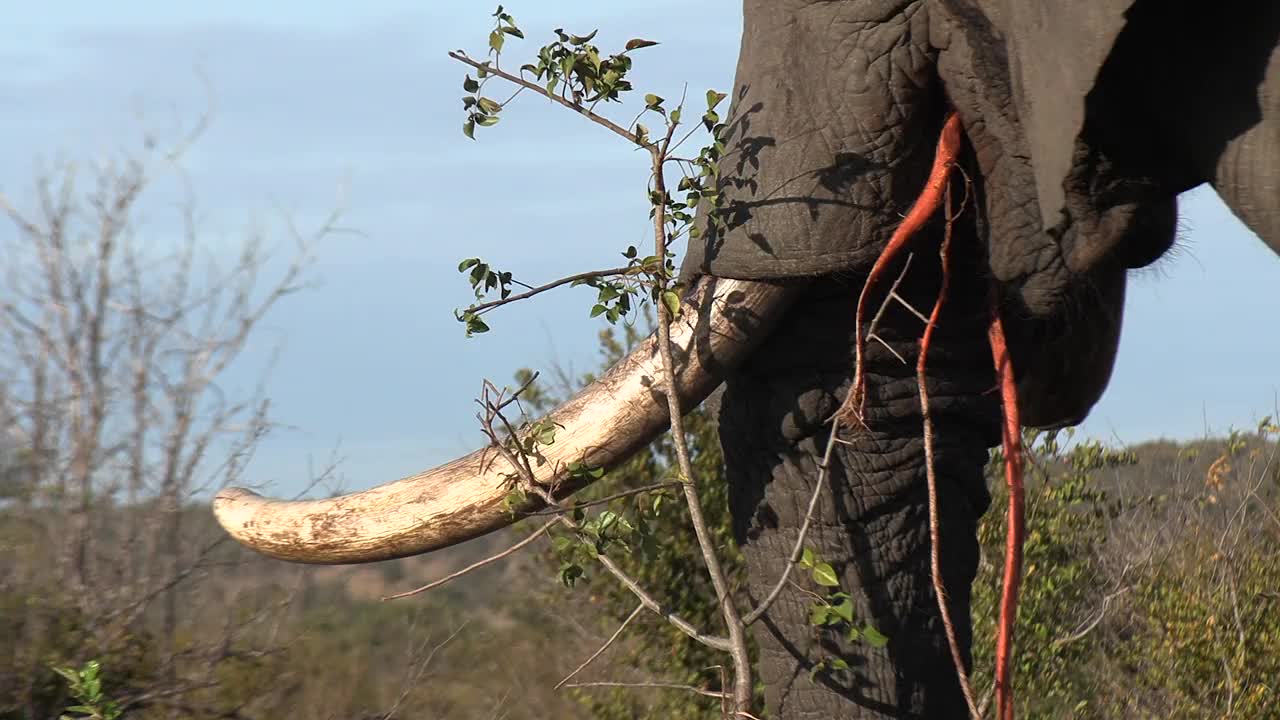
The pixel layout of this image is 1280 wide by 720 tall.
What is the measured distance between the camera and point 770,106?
9.62 feet

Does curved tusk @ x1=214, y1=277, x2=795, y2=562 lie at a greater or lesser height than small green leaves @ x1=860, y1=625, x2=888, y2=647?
greater

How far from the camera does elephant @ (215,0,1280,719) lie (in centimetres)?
260

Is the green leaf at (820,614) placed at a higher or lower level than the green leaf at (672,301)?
lower

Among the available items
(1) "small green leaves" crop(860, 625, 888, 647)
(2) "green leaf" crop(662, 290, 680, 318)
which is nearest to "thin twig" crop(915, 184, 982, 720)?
(1) "small green leaves" crop(860, 625, 888, 647)

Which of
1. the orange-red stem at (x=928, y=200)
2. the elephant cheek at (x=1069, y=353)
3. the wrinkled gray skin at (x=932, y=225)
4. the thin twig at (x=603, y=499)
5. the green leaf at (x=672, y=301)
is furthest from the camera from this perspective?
the elephant cheek at (x=1069, y=353)

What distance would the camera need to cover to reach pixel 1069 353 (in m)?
3.42

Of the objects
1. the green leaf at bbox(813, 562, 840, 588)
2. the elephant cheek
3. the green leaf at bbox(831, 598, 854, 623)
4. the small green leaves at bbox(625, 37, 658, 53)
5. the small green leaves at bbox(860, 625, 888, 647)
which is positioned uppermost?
the small green leaves at bbox(625, 37, 658, 53)

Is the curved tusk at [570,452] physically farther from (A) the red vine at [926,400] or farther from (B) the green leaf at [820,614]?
(B) the green leaf at [820,614]

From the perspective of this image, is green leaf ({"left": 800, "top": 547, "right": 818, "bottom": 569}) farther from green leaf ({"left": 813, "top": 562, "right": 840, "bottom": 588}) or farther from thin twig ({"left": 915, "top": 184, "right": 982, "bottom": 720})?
thin twig ({"left": 915, "top": 184, "right": 982, "bottom": 720})

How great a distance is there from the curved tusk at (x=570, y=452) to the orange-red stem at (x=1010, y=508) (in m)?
0.36

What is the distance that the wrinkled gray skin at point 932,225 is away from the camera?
236 centimetres

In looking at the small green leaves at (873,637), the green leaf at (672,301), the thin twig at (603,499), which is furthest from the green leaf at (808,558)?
the green leaf at (672,301)

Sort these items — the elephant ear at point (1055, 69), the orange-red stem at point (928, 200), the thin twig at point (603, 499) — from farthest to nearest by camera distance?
the thin twig at point (603, 499)
the orange-red stem at point (928, 200)
the elephant ear at point (1055, 69)

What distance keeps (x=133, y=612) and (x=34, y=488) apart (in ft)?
1.69
